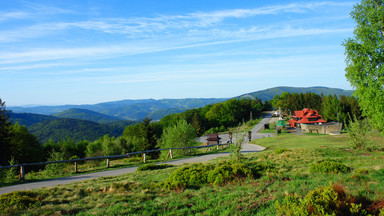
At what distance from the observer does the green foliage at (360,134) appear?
58.4 ft

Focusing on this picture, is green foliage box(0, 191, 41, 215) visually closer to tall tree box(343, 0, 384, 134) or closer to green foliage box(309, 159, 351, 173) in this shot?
green foliage box(309, 159, 351, 173)

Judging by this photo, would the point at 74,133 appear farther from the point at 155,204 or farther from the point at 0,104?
the point at 155,204

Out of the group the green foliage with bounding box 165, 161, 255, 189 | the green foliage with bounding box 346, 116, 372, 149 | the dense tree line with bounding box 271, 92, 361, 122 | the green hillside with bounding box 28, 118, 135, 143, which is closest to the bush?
the green foliage with bounding box 165, 161, 255, 189

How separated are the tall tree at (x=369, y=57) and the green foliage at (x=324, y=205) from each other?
12034 mm

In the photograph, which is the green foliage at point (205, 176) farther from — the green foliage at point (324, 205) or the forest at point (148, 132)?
the forest at point (148, 132)

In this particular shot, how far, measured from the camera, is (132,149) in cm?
7862

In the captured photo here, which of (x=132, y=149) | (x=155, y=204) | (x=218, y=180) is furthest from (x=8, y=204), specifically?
(x=132, y=149)

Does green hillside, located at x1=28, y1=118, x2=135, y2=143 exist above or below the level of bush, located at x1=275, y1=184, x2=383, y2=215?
below

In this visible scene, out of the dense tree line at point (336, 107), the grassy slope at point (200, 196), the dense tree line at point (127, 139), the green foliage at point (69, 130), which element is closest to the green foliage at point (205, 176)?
the grassy slope at point (200, 196)

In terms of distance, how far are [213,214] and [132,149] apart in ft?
251

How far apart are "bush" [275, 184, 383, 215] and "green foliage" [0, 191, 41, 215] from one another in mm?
6898

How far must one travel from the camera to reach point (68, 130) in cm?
17488

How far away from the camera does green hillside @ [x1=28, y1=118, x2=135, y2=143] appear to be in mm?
163625

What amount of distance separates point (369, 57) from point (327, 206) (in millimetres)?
14085
